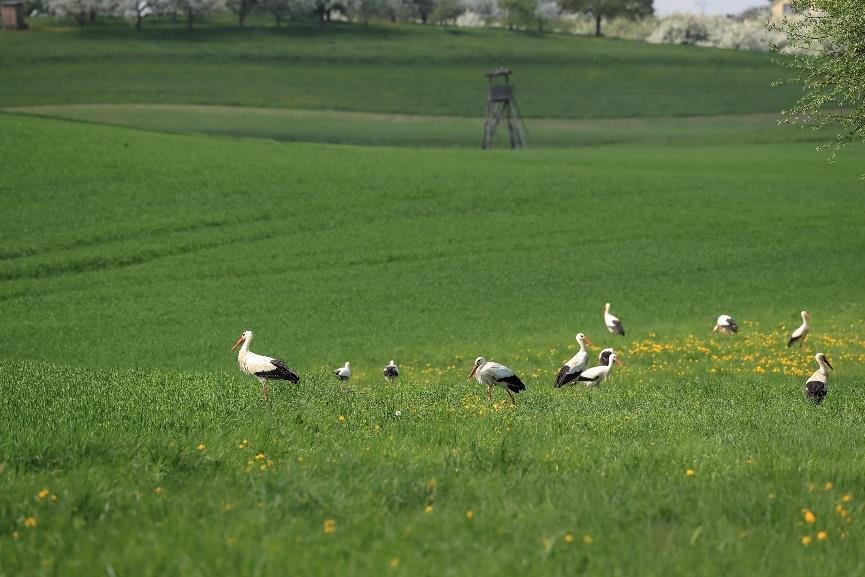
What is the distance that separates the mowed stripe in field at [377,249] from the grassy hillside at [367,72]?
42.8 metres

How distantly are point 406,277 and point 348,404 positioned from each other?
2320cm

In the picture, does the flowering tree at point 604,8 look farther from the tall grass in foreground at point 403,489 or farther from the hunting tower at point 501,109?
the tall grass in foreground at point 403,489

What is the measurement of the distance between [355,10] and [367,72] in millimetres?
47970

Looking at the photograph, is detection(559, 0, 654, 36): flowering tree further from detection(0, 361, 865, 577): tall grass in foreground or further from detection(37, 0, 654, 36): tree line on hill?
detection(0, 361, 865, 577): tall grass in foreground

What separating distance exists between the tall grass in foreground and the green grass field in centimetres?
3

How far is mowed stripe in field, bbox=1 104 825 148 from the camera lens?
83.5m

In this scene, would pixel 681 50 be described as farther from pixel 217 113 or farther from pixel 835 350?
pixel 835 350

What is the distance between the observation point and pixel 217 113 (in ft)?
302

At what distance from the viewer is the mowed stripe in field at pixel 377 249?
30.8 metres

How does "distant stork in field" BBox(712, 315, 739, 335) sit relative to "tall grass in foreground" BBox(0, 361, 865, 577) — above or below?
below

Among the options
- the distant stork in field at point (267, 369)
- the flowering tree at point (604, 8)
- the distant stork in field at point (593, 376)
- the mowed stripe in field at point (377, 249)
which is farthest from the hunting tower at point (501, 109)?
the flowering tree at point (604, 8)

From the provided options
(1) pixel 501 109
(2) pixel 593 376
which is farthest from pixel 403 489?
(1) pixel 501 109

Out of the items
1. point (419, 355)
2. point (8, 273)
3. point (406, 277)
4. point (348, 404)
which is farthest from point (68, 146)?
point (348, 404)

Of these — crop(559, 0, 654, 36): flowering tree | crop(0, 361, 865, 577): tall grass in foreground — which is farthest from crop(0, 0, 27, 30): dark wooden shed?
crop(0, 361, 865, 577): tall grass in foreground
